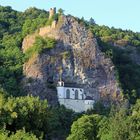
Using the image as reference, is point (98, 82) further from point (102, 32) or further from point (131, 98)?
point (102, 32)

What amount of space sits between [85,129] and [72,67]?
30.1 metres

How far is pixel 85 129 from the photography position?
90.1m

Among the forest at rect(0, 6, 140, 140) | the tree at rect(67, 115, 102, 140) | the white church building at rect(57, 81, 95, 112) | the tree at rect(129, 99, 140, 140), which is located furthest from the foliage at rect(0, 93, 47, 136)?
the white church building at rect(57, 81, 95, 112)

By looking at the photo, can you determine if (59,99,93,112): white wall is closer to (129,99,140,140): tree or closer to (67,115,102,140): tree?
(67,115,102,140): tree

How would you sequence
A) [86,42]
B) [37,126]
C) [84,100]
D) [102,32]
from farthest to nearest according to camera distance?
[102,32], [86,42], [84,100], [37,126]

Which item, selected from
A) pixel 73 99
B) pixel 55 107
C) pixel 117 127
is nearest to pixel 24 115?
pixel 117 127

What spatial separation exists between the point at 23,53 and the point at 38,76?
9310 millimetres

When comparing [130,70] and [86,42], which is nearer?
[86,42]

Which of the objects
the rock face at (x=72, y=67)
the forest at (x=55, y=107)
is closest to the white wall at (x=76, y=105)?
the rock face at (x=72, y=67)

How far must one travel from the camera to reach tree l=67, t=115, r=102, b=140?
293ft

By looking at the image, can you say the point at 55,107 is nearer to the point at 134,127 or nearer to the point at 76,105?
the point at 76,105

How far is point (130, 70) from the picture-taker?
13138 cm

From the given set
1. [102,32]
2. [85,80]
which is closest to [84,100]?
[85,80]

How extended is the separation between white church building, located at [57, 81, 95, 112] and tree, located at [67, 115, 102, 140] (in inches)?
793
